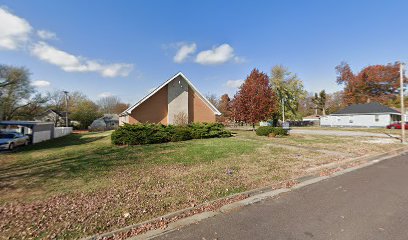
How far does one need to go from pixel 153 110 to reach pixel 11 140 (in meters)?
11.4

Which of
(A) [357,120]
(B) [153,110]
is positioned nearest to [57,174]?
(B) [153,110]

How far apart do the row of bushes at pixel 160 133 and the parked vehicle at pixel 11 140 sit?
8.89 m

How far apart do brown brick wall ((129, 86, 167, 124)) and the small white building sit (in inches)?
1472

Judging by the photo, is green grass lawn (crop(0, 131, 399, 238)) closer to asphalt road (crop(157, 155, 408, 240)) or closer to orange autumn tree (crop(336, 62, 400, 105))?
asphalt road (crop(157, 155, 408, 240))

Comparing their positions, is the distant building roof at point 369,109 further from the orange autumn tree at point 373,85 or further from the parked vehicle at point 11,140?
the parked vehicle at point 11,140

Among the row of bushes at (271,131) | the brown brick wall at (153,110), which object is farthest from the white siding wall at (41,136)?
the row of bushes at (271,131)

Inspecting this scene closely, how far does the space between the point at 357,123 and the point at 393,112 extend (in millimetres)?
5390

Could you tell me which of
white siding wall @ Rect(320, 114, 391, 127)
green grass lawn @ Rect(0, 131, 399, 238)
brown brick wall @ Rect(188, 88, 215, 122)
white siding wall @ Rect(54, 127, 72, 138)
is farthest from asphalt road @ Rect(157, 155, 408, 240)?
white siding wall @ Rect(320, 114, 391, 127)

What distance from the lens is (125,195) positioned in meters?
5.12

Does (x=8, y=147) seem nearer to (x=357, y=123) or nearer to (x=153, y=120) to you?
(x=153, y=120)

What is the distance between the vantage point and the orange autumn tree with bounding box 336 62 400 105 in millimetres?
47594

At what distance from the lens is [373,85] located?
163ft

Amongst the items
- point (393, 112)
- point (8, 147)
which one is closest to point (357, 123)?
point (393, 112)

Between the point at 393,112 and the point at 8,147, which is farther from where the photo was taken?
the point at 393,112
